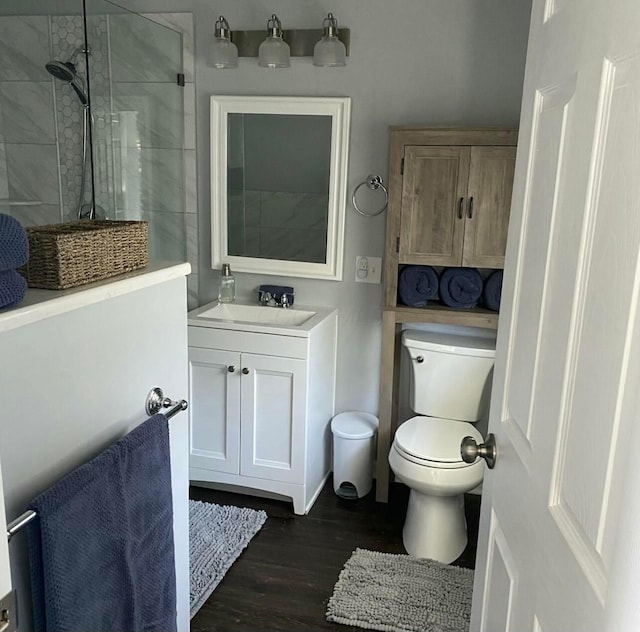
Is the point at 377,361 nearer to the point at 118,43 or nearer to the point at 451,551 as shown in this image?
the point at 451,551

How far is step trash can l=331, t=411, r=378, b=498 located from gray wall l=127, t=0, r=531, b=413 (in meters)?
0.21

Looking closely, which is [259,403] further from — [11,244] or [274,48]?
[11,244]

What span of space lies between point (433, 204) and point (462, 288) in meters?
0.37

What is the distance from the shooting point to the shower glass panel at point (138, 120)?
2742 millimetres

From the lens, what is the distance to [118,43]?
2758mm

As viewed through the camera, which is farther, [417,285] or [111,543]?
[417,285]

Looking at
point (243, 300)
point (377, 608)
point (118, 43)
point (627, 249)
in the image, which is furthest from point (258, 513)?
point (627, 249)

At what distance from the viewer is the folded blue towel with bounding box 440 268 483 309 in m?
2.70

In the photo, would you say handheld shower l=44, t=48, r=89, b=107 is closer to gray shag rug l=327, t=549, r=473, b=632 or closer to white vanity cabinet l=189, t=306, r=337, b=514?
white vanity cabinet l=189, t=306, r=337, b=514

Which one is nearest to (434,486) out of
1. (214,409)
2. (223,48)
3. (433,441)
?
(433,441)

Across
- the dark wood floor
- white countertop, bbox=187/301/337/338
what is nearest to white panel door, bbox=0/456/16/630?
the dark wood floor

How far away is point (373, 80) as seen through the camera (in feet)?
9.11

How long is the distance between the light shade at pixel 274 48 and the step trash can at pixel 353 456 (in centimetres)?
159

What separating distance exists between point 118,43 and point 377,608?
2464 mm
